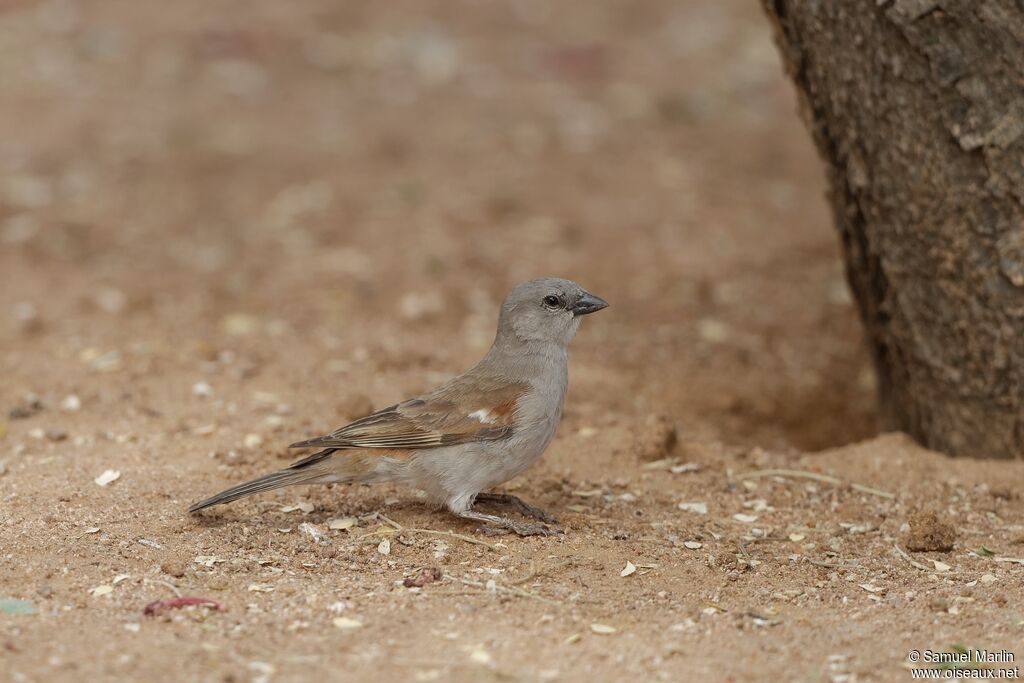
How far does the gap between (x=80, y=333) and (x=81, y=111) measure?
4.47 metres

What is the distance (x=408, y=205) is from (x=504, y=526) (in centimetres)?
506

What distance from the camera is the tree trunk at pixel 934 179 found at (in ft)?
16.4

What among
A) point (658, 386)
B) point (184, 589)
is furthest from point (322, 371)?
point (184, 589)

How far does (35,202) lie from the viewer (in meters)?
9.63

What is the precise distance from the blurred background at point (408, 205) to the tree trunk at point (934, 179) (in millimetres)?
1264

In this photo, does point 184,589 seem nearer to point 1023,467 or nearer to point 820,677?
point 820,677

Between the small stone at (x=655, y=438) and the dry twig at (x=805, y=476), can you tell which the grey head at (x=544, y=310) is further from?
the dry twig at (x=805, y=476)

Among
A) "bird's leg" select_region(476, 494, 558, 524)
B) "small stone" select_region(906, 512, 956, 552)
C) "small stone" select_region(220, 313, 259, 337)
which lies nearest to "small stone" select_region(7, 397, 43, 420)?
"small stone" select_region(220, 313, 259, 337)

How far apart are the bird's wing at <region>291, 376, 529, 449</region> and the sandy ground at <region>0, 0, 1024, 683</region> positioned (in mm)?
346

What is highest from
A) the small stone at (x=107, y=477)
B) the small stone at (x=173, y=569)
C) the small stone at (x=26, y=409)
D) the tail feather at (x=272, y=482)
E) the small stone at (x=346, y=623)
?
the small stone at (x=26, y=409)

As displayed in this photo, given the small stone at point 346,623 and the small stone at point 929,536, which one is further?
the small stone at point 929,536

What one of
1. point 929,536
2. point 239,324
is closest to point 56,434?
point 239,324

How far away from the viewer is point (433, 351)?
7.14 meters

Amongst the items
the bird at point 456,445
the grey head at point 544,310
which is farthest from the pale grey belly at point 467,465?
the grey head at point 544,310
